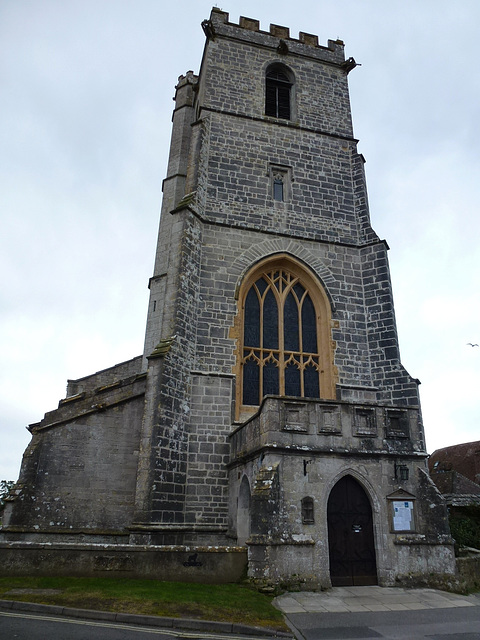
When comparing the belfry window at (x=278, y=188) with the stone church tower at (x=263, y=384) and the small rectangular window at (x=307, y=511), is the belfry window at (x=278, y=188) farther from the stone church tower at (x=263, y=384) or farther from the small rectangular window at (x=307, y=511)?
the small rectangular window at (x=307, y=511)

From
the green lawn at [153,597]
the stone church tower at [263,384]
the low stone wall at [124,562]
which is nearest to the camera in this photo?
the green lawn at [153,597]

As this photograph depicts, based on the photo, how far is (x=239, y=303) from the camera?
1448cm

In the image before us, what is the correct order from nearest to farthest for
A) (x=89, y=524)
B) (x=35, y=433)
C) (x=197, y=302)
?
(x=89, y=524), (x=35, y=433), (x=197, y=302)

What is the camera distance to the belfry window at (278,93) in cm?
1905

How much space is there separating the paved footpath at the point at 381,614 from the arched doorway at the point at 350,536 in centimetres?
30

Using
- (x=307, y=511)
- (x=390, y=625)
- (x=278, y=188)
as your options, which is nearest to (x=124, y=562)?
(x=307, y=511)

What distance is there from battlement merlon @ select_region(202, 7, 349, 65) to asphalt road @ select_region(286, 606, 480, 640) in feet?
65.2

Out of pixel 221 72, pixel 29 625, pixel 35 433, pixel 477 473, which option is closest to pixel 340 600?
pixel 29 625

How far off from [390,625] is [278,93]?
18888 mm

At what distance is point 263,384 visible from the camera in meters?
13.9

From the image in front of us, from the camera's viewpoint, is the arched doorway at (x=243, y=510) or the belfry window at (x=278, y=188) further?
the belfry window at (x=278, y=188)

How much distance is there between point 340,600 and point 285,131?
15.7m

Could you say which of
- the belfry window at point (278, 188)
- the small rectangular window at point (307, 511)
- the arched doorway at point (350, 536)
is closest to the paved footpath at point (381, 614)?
the arched doorway at point (350, 536)

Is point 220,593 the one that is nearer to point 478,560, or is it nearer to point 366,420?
point 366,420
